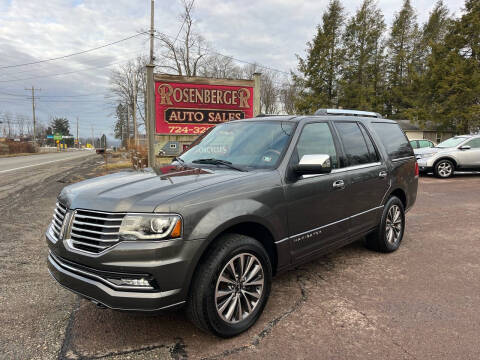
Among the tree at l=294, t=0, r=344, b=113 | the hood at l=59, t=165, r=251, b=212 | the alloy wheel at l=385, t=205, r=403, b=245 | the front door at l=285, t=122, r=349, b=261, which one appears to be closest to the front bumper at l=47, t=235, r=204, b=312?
the hood at l=59, t=165, r=251, b=212

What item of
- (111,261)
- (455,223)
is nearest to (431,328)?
(111,261)

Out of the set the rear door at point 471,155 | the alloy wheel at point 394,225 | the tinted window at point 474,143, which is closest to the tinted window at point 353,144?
the alloy wheel at point 394,225

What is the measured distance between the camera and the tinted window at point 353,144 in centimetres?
387

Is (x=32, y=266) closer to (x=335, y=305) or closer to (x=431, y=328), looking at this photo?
(x=335, y=305)

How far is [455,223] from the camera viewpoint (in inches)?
243

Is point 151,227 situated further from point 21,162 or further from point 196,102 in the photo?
point 21,162

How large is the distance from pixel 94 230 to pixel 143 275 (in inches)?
20.1

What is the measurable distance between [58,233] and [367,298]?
2.91 m

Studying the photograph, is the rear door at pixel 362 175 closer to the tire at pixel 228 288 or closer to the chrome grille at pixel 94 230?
the tire at pixel 228 288

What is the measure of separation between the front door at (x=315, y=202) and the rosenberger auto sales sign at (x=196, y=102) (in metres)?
8.05

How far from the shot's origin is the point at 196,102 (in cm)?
1126

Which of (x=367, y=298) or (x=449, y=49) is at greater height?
(x=449, y=49)

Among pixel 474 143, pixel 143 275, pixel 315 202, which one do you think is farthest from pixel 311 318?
pixel 474 143

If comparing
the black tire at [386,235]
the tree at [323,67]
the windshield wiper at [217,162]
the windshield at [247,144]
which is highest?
the tree at [323,67]
